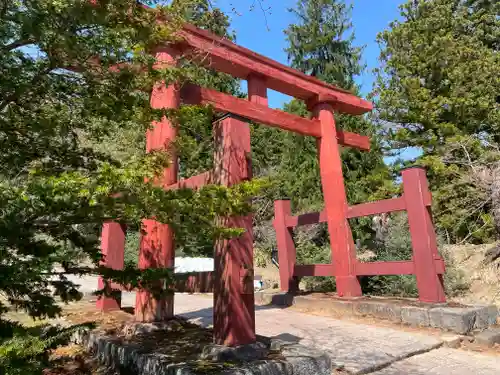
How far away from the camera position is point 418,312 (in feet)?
Result: 15.2

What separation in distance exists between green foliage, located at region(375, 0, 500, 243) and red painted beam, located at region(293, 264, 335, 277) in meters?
5.41

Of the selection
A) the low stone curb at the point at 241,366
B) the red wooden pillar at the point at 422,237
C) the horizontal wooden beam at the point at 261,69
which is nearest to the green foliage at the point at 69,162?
the low stone curb at the point at 241,366

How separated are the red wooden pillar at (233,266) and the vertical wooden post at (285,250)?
3856 mm

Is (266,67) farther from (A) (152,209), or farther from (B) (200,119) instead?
(A) (152,209)

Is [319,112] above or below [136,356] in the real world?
above

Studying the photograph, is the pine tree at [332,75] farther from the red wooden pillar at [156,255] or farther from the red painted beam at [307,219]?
the red wooden pillar at [156,255]

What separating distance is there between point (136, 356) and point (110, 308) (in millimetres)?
2315

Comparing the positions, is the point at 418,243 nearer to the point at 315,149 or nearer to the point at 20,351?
the point at 20,351

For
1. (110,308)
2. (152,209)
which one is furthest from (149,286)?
(110,308)

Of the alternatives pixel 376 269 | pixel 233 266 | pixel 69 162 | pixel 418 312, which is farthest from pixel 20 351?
pixel 376 269

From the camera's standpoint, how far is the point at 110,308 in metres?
4.81

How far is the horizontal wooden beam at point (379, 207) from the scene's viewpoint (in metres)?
5.47

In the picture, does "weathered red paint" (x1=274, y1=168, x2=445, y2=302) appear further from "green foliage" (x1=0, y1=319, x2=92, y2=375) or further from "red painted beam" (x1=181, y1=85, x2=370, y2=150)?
"green foliage" (x1=0, y1=319, x2=92, y2=375)

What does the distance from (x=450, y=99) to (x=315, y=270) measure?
8.48 metres
